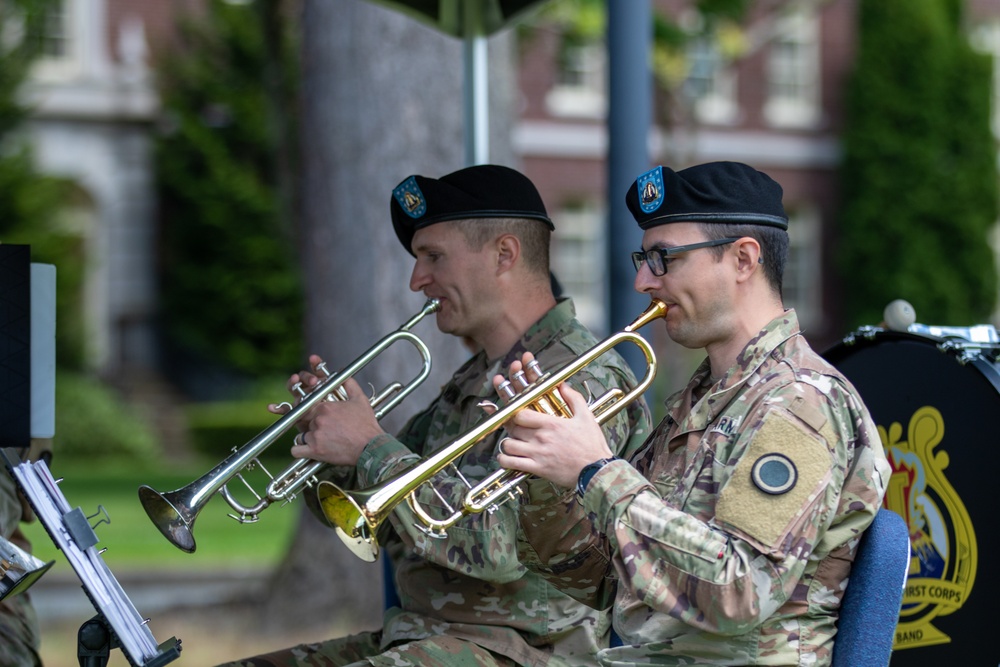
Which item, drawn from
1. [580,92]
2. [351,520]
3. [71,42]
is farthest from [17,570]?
[580,92]

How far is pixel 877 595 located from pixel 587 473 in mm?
565

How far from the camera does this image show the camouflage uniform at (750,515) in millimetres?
2355

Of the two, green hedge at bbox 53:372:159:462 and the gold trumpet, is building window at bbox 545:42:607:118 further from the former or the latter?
the gold trumpet

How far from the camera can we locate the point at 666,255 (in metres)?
2.68

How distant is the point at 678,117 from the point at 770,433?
67.0 ft

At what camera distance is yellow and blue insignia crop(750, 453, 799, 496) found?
2363 mm

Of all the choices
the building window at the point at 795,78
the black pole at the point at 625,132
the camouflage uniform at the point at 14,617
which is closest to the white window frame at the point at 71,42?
the building window at the point at 795,78

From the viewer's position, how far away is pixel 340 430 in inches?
126

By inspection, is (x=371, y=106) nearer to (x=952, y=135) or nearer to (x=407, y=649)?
(x=407, y=649)

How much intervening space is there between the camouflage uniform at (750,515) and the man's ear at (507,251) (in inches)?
35.6

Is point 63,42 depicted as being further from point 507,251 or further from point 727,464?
point 727,464

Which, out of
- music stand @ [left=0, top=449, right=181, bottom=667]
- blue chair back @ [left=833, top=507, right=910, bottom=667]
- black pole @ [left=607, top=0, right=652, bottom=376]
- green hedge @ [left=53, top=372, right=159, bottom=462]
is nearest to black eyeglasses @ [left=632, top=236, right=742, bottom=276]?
blue chair back @ [left=833, top=507, right=910, bottom=667]

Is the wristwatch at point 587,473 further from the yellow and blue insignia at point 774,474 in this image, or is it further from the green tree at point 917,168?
the green tree at point 917,168

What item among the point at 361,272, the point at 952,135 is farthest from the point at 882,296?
the point at 361,272
